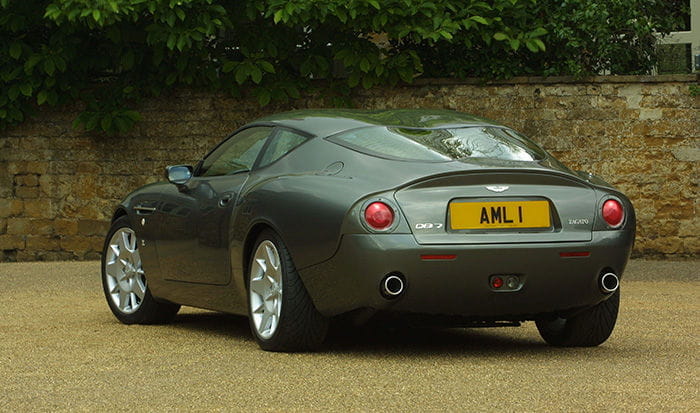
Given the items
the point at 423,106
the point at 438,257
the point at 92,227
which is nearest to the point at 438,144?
the point at 438,257

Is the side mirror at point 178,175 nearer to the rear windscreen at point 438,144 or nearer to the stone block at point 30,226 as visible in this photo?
the rear windscreen at point 438,144

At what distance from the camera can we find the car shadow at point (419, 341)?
6918 millimetres

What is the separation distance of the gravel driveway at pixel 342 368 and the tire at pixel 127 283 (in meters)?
0.12

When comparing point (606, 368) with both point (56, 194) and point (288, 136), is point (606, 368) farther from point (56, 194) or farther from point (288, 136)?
point (56, 194)

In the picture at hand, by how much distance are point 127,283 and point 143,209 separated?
557 millimetres

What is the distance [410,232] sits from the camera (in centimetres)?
627

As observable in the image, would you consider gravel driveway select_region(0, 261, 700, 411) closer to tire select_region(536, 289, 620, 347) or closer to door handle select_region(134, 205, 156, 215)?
tire select_region(536, 289, 620, 347)

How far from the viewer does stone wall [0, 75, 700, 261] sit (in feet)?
48.7

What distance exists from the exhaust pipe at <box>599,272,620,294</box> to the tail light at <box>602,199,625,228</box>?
255 mm

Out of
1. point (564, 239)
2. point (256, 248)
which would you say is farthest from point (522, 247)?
point (256, 248)

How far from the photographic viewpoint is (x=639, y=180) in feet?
48.8

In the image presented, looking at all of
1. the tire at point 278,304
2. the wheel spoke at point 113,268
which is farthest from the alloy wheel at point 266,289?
the wheel spoke at point 113,268

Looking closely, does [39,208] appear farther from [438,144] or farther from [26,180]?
[438,144]

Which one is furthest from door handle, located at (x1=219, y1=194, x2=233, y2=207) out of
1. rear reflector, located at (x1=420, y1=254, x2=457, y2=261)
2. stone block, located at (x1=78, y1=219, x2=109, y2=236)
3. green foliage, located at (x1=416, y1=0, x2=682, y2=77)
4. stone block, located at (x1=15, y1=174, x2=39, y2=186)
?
stone block, located at (x1=15, y1=174, x2=39, y2=186)
